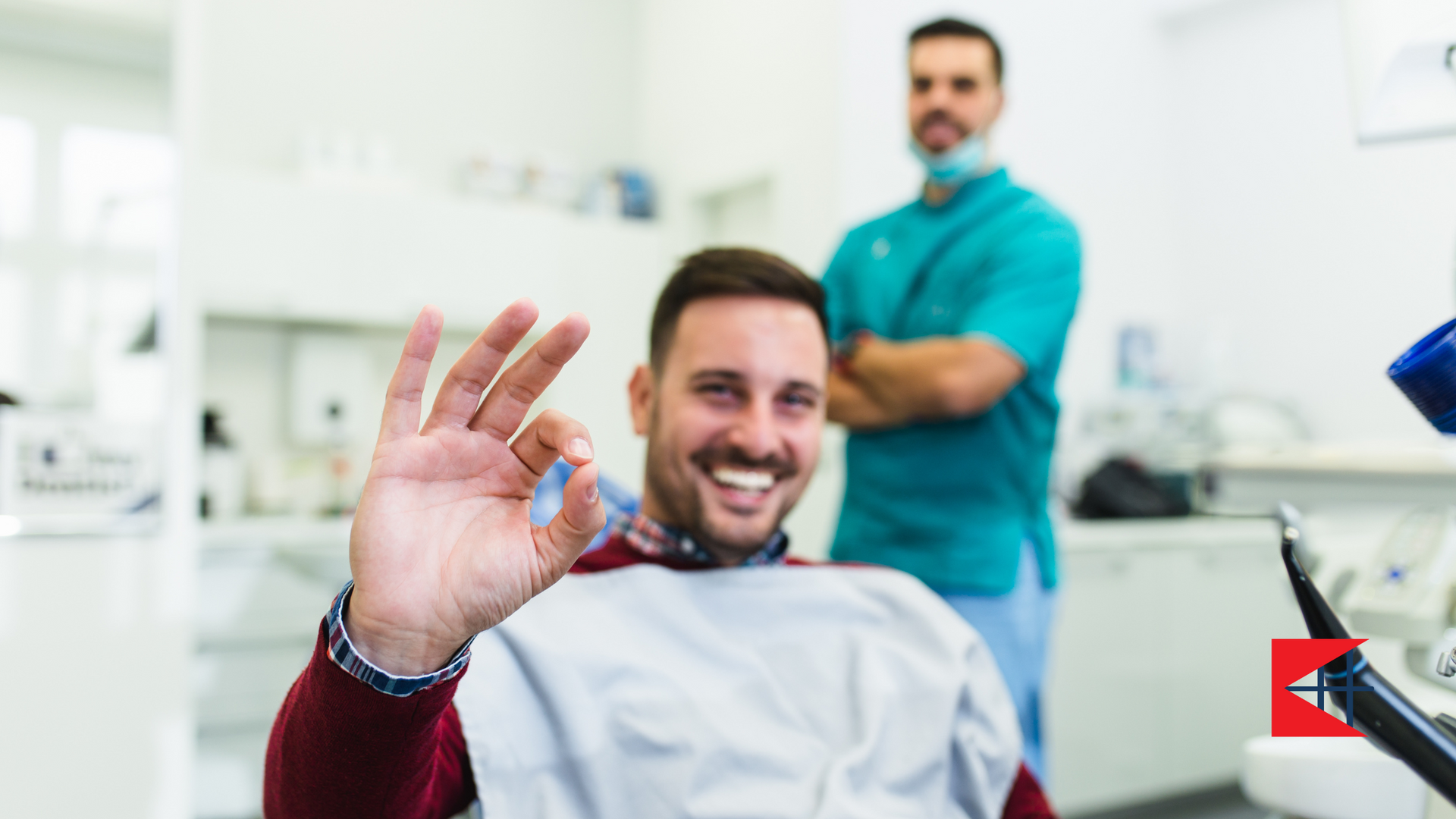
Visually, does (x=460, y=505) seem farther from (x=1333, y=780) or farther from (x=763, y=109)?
(x=763, y=109)

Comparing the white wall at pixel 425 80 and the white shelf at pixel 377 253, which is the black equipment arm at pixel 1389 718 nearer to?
the white shelf at pixel 377 253

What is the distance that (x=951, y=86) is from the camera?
1679 mm

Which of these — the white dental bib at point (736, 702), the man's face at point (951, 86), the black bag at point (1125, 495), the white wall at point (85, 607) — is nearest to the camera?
the white dental bib at point (736, 702)

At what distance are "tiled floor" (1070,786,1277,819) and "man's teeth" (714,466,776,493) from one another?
7.27ft

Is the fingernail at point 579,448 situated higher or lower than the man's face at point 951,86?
lower

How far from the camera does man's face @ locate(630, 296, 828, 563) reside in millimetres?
1064

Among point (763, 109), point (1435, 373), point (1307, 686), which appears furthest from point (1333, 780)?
point (763, 109)

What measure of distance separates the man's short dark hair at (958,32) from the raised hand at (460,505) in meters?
1.32

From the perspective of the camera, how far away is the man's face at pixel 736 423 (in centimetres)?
106

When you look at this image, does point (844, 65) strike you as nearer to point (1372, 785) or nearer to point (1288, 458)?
point (1288, 458)

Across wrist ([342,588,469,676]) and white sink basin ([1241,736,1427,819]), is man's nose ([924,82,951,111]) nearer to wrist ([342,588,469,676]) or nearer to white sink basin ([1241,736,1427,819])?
white sink basin ([1241,736,1427,819])

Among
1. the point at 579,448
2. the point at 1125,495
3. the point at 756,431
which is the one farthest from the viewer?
the point at 1125,495

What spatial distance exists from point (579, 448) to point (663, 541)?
504 millimetres

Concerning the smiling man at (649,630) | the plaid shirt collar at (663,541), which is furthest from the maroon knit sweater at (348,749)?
the plaid shirt collar at (663,541)
